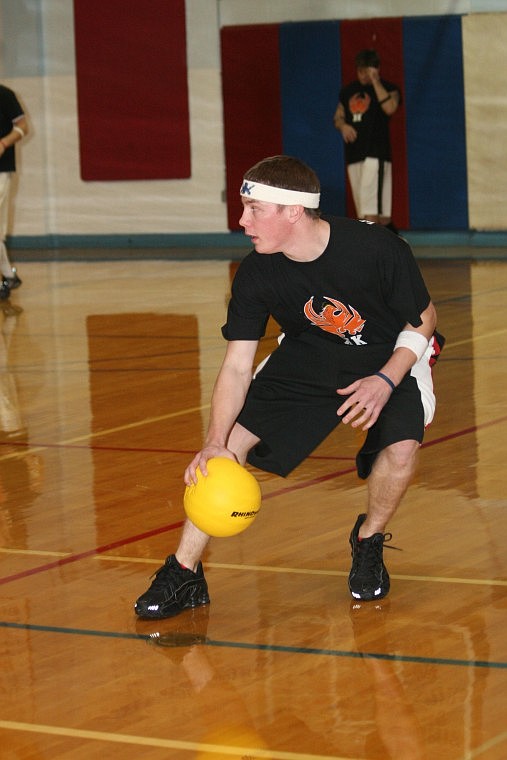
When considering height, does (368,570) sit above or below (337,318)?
below

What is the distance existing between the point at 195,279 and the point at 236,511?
10.4 metres

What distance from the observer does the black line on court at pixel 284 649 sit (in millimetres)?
3744

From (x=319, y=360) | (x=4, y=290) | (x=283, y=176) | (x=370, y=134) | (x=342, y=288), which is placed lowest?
(x=4, y=290)

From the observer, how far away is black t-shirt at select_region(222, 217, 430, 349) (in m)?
4.34

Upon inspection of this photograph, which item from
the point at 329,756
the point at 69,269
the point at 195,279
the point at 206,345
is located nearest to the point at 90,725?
the point at 329,756

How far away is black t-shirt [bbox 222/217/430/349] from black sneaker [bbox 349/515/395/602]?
62 cm

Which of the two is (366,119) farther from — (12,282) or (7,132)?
(12,282)

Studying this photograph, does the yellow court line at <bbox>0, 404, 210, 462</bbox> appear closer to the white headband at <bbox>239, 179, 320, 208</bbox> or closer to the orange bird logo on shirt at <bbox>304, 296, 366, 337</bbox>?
the orange bird logo on shirt at <bbox>304, 296, 366, 337</bbox>

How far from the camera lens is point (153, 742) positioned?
3.30 metres

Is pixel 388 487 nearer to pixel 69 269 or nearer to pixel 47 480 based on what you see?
pixel 47 480

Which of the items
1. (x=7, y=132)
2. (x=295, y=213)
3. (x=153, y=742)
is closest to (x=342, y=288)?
(x=295, y=213)

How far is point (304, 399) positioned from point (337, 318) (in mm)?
295

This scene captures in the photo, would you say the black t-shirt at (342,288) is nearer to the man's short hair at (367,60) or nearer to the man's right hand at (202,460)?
the man's right hand at (202,460)

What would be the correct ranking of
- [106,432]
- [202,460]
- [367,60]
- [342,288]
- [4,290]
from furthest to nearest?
[367,60]
[4,290]
[106,432]
[342,288]
[202,460]
